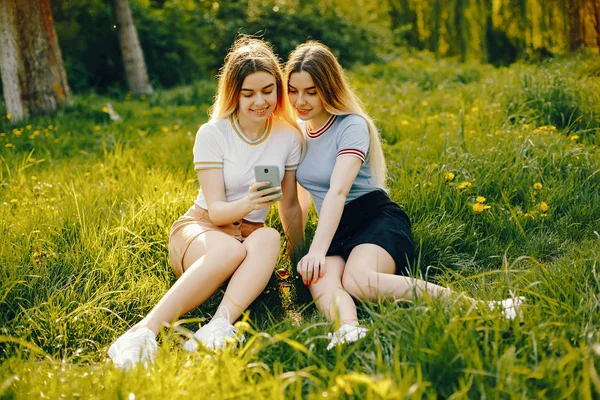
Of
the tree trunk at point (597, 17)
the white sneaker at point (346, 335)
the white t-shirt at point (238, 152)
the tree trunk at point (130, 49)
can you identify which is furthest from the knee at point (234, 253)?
the tree trunk at point (130, 49)

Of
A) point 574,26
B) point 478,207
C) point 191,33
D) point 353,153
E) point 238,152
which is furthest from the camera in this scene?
point 191,33

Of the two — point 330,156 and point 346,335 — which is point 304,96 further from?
point 346,335

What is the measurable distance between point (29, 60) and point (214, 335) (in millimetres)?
5024

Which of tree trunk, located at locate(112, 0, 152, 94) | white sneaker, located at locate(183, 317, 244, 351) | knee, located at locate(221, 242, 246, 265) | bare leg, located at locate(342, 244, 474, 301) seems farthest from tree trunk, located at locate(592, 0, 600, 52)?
tree trunk, located at locate(112, 0, 152, 94)

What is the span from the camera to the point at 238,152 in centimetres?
286

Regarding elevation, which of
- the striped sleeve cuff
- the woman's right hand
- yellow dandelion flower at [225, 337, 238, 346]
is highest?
the striped sleeve cuff

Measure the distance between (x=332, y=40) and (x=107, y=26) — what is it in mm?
4482

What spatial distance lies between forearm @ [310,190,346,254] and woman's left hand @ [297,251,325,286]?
44 mm

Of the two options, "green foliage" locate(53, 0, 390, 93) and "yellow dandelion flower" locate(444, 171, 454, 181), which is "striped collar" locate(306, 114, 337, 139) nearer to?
"yellow dandelion flower" locate(444, 171, 454, 181)

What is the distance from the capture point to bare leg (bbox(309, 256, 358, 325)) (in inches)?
92.6

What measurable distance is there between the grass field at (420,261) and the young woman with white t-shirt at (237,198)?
0.19 m

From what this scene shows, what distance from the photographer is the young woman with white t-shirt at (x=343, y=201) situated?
2488mm

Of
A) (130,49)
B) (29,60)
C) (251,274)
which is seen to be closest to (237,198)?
(251,274)

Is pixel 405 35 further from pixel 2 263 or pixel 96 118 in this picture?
pixel 2 263
